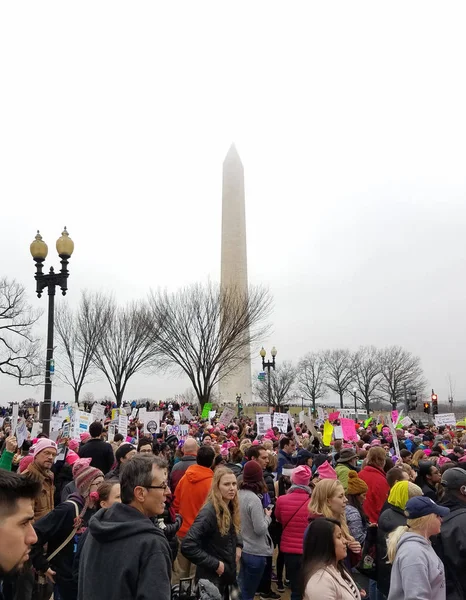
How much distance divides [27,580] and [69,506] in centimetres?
78

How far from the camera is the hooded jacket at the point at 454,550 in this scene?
14.4ft

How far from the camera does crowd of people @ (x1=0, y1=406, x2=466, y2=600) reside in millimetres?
2811

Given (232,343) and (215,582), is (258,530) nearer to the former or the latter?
(215,582)

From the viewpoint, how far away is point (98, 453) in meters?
8.37

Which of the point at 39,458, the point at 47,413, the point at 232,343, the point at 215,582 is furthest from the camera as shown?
the point at 232,343

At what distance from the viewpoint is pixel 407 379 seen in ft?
250

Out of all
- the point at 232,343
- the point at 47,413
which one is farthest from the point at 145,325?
the point at 47,413

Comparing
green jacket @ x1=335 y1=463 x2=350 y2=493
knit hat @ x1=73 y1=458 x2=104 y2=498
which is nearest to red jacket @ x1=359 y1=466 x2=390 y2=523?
green jacket @ x1=335 y1=463 x2=350 y2=493

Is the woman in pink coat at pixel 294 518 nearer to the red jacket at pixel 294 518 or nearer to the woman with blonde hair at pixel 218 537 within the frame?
the red jacket at pixel 294 518

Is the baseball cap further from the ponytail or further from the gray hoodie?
the gray hoodie

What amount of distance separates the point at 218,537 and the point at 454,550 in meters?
2.02

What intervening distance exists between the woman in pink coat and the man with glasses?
3329mm

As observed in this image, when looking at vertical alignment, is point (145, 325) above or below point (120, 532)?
above

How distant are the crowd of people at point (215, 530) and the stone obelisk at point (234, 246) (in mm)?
34994
